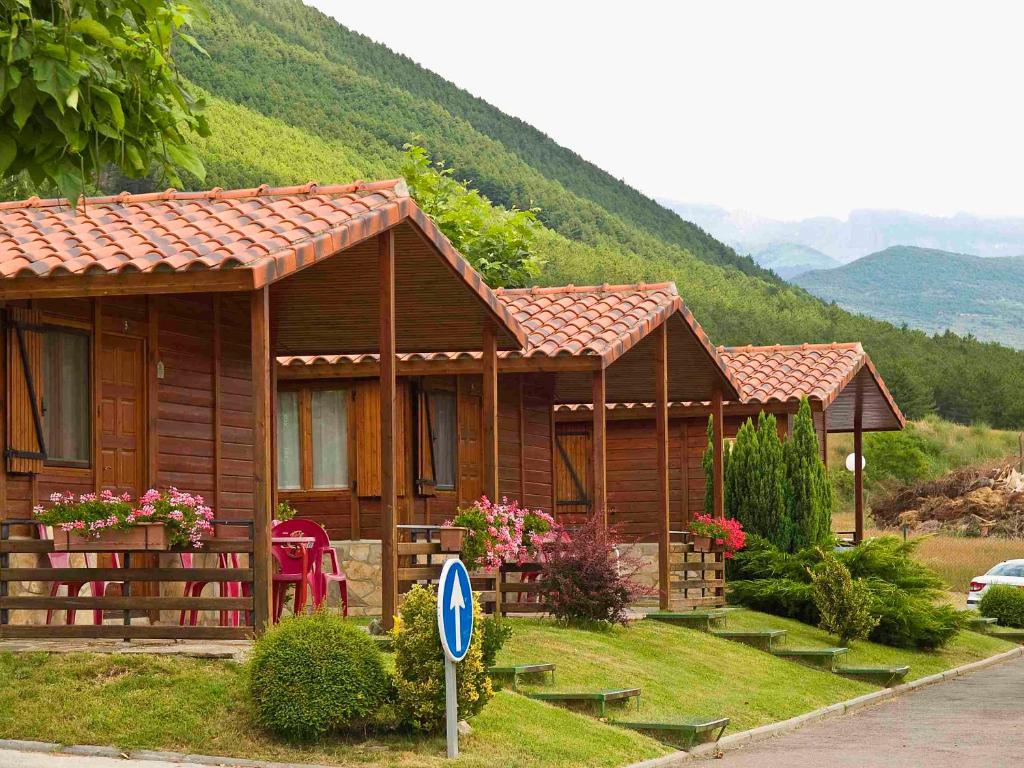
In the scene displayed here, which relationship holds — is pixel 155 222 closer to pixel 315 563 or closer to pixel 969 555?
pixel 315 563

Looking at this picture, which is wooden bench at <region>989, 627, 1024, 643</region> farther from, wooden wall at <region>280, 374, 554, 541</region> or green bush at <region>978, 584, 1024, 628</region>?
wooden wall at <region>280, 374, 554, 541</region>

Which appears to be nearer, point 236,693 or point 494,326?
point 236,693

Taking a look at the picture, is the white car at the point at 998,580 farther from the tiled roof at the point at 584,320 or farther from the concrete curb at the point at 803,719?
the tiled roof at the point at 584,320

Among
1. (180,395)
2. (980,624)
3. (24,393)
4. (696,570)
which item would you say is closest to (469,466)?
(696,570)

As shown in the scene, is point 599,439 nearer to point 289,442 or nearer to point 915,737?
point 289,442

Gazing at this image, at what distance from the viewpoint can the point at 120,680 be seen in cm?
→ 1159

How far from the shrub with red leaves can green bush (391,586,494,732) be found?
6.64m

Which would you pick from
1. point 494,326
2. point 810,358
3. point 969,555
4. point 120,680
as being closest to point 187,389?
point 494,326

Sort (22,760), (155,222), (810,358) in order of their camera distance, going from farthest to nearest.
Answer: (810,358)
(155,222)
(22,760)

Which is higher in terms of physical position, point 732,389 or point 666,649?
point 732,389

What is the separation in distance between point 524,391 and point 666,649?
25.6 feet

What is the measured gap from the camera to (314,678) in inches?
432

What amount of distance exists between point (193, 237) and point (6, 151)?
494 centimetres

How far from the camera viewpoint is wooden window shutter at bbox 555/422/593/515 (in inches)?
1082
